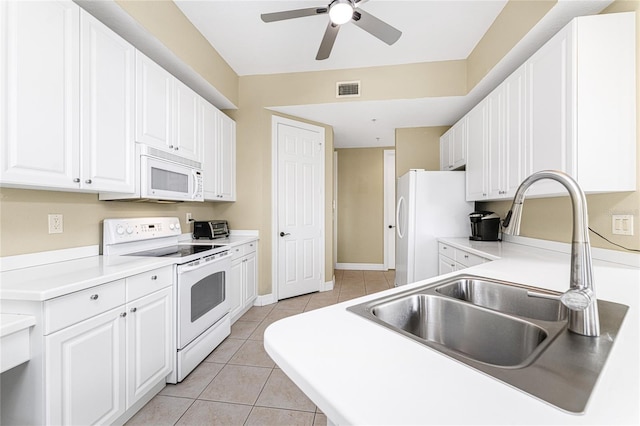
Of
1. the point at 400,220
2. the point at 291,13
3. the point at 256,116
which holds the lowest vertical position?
the point at 400,220

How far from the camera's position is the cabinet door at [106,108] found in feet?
5.10

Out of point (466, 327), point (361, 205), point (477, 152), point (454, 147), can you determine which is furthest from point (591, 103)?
point (361, 205)

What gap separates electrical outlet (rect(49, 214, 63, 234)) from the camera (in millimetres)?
1596

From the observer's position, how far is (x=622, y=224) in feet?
5.16

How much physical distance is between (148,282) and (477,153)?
10.2 feet

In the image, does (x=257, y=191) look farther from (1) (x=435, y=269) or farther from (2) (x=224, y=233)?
(1) (x=435, y=269)

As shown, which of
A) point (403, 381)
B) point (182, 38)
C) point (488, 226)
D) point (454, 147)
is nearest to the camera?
point (403, 381)

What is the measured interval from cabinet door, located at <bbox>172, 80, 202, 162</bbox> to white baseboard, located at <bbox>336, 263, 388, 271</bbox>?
363 centimetres

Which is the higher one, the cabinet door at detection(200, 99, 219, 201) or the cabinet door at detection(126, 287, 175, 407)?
the cabinet door at detection(200, 99, 219, 201)

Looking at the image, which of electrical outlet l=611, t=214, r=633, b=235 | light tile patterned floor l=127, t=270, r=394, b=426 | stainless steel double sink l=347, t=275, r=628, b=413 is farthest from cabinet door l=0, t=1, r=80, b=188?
electrical outlet l=611, t=214, r=633, b=235

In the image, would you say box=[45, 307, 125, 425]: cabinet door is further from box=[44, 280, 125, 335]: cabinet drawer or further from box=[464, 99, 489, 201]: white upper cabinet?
box=[464, 99, 489, 201]: white upper cabinet

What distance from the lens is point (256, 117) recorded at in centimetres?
342

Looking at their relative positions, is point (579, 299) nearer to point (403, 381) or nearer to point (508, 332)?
point (508, 332)

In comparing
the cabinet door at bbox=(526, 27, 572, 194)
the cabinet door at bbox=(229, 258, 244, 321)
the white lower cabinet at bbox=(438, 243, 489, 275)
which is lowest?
the cabinet door at bbox=(229, 258, 244, 321)
